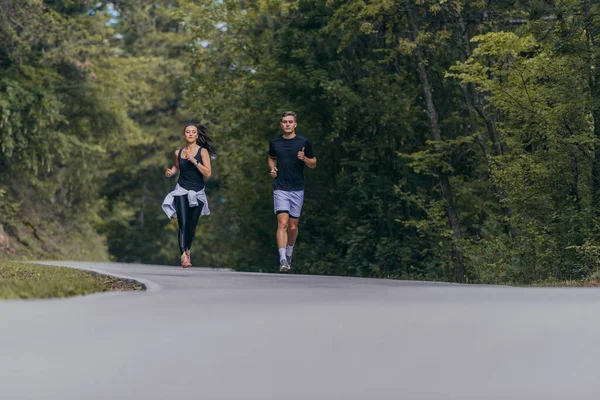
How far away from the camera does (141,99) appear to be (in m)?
44.6

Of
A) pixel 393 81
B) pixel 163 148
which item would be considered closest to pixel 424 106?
pixel 393 81

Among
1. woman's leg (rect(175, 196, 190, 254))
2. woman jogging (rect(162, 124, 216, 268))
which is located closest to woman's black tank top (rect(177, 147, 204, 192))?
woman jogging (rect(162, 124, 216, 268))

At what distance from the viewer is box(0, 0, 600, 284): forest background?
55.5ft

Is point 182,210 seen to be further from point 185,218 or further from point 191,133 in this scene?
point 191,133

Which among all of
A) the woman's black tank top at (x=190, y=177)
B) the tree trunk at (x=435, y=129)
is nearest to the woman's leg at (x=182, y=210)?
the woman's black tank top at (x=190, y=177)

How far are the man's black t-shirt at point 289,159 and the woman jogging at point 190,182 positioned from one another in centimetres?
106

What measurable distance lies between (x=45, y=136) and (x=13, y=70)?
8.08ft

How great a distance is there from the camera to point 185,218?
16672 mm

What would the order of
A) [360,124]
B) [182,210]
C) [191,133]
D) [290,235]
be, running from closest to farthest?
1. [191,133]
2. [182,210]
3. [290,235]
4. [360,124]

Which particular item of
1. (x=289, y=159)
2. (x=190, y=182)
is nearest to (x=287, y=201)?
(x=289, y=159)

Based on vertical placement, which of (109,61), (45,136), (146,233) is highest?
(109,61)

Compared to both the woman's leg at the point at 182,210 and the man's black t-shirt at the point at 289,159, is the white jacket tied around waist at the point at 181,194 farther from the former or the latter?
the man's black t-shirt at the point at 289,159

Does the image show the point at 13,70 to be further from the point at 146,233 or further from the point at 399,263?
the point at 146,233

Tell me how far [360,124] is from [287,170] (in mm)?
11455
